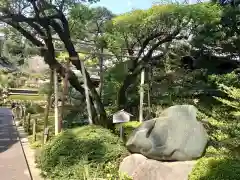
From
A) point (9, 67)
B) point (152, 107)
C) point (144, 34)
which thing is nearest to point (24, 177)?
point (152, 107)

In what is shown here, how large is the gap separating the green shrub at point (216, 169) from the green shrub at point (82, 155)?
4.67 feet

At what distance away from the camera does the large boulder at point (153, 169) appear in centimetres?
516

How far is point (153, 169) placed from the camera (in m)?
5.34

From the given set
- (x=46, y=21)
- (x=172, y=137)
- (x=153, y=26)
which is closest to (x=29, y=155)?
(x=46, y=21)

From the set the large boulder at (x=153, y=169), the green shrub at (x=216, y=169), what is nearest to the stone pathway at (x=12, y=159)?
the large boulder at (x=153, y=169)

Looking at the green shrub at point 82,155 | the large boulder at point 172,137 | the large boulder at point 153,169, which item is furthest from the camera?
the green shrub at point 82,155

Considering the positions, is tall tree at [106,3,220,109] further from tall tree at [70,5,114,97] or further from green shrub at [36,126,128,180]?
green shrub at [36,126,128,180]

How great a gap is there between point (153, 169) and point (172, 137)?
2.09 ft

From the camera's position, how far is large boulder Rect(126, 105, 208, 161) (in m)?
5.39

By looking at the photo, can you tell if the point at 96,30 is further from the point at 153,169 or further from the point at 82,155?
the point at 153,169

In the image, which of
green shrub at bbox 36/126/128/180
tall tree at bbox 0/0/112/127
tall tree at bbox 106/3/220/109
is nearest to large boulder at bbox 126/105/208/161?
green shrub at bbox 36/126/128/180

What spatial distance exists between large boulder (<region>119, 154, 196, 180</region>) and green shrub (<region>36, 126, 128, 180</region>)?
8.9 inches

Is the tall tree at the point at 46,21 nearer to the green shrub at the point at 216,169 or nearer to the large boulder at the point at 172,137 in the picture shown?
the large boulder at the point at 172,137

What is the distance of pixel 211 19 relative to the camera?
9.95m
